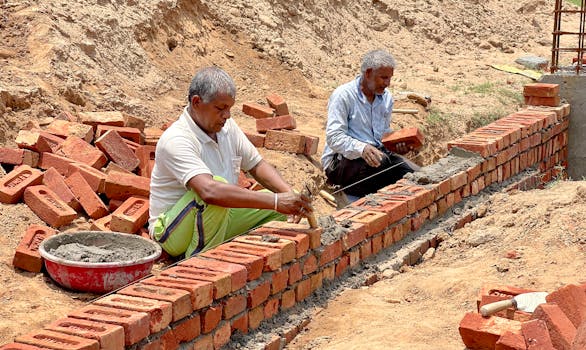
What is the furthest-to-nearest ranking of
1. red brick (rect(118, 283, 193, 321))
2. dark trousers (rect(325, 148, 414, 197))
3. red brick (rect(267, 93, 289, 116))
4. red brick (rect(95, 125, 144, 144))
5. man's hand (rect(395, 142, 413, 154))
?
1. red brick (rect(267, 93, 289, 116))
2. red brick (rect(95, 125, 144, 144))
3. man's hand (rect(395, 142, 413, 154))
4. dark trousers (rect(325, 148, 414, 197))
5. red brick (rect(118, 283, 193, 321))

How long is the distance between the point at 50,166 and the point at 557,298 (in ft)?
13.3

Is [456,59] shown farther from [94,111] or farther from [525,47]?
[94,111]

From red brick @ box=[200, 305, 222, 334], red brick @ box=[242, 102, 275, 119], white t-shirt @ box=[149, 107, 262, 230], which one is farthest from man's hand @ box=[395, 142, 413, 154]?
red brick @ box=[200, 305, 222, 334]

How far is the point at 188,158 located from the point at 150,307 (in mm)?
1400

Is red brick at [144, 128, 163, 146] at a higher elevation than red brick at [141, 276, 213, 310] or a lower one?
higher

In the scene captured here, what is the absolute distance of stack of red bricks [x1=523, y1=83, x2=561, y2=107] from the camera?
8.45 metres

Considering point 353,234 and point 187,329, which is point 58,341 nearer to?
point 187,329

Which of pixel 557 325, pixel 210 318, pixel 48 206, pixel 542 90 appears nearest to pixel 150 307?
pixel 210 318

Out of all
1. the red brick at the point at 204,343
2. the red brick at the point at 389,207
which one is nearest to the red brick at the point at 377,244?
the red brick at the point at 389,207

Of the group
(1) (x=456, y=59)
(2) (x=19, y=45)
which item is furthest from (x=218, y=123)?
(1) (x=456, y=59)

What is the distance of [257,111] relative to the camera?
9.11 m

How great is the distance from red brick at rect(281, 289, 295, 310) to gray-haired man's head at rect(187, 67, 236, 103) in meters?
1.19

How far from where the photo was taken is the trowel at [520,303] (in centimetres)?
382

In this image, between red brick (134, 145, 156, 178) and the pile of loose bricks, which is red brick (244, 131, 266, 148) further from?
the pile of loose bricks
